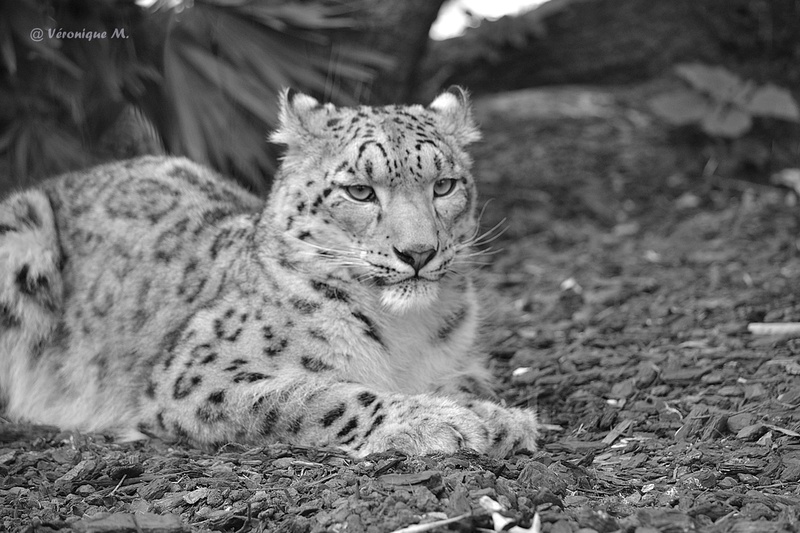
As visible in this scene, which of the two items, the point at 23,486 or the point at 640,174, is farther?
the point at 640,174

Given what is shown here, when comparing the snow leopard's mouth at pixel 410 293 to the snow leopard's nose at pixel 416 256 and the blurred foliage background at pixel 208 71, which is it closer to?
the snow leopard's nose at pixel 416 256

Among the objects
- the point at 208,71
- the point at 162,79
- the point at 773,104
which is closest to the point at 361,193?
the point at 208,71

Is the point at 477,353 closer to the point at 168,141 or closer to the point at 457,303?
the point at 457,303

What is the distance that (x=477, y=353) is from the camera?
6531mm

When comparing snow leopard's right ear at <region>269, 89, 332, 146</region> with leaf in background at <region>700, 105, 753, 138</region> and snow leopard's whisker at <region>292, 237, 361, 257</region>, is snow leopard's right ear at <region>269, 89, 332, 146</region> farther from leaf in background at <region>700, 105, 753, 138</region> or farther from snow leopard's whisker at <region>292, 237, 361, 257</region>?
leaf in background at <region>700, 105, 753, 138</region>

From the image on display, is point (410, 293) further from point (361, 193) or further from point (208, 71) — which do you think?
point (208, 71)

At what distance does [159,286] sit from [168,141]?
12.2 ft

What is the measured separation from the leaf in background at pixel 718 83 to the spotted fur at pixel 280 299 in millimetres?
5094

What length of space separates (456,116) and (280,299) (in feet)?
5.83

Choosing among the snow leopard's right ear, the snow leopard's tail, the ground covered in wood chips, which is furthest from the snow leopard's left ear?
the snow leopard's tail

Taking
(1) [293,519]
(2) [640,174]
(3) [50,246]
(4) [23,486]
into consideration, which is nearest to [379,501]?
(1) [293,519]

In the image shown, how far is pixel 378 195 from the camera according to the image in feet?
18.4

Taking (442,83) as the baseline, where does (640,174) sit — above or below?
below

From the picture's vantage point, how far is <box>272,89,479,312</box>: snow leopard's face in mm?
5457
